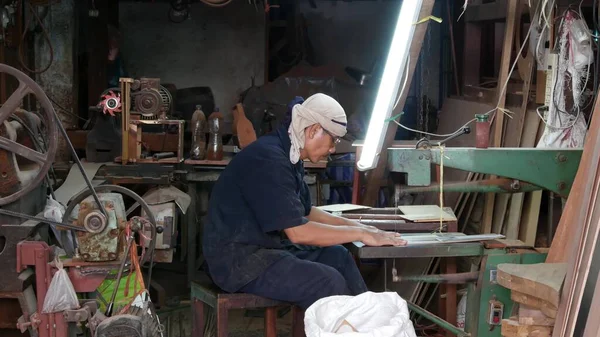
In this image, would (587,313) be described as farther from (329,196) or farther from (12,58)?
(12,58)

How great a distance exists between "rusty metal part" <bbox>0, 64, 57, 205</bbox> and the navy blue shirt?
93 centimetres

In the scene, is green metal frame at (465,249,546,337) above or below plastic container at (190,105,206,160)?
below

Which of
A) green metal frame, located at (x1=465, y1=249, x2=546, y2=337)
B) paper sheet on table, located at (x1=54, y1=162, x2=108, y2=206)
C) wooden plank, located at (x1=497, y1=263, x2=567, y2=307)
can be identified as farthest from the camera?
paper sheet on table, located at (x1=54, y1=162, x2=108, y2=206)

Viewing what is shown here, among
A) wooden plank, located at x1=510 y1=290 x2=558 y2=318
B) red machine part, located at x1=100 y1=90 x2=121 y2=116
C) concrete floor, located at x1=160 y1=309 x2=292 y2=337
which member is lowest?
concrete floor, located at x1=160 y1=309 x2=292 y2=337

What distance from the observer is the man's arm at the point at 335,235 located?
3.29m

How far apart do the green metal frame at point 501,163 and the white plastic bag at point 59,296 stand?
1550 mm

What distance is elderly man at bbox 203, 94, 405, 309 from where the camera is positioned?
129 inches

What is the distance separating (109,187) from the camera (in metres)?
4.31

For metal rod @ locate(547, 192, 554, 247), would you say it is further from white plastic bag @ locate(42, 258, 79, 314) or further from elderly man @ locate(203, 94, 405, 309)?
white plastic bag @ locate(42, 258, 79, 314)

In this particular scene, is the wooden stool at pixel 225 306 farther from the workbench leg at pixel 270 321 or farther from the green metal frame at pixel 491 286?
the green metal frame at pixel 491 286

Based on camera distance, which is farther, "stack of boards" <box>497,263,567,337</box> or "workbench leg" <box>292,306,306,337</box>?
"workbench leg" <box>292,306,306,337</box>

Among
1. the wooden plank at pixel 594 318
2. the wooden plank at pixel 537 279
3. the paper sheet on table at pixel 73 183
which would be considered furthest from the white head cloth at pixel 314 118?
the paper sheet on table at pixel 73 183

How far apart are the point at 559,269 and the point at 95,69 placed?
548 centimetres

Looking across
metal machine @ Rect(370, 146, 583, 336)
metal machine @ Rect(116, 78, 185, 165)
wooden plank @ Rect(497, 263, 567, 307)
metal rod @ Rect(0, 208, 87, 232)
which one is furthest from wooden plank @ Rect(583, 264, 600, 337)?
metal machine @ Rect(116, 78, 185, 165)
